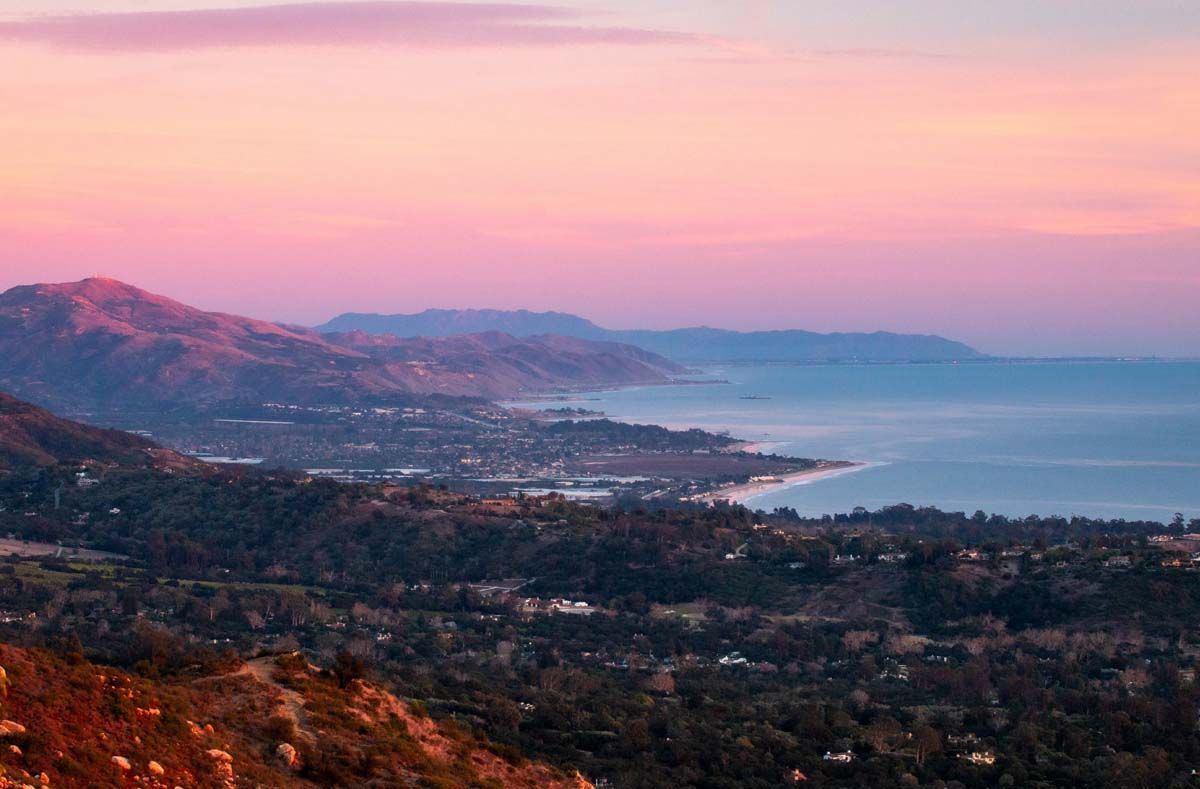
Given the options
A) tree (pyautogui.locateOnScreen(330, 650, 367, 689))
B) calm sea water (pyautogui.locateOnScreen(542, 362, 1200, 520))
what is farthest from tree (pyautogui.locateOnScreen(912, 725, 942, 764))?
calm sea water (pyautogui.locateOnScreen(542, 362, 1200, 520))

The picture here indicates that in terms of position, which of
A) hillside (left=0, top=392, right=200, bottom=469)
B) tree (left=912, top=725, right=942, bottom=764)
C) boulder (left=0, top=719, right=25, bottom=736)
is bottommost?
tree (left=912, top=725, right=942, bottom=764)

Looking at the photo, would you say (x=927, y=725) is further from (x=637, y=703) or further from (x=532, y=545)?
(x=532, y=545)

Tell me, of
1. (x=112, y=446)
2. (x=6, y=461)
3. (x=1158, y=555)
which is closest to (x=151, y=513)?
(x=6, y=461)

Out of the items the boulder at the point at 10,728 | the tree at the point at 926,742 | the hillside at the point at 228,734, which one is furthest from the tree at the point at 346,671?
the tree at the point at 926,742

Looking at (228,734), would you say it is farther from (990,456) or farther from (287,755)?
(990,456)

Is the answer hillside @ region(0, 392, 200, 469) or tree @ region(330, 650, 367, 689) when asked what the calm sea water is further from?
tree @ region(330, 650, 367, 689)

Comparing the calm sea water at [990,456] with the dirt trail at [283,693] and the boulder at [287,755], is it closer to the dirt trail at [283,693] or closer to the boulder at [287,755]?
the dirt trail at [283,693]
